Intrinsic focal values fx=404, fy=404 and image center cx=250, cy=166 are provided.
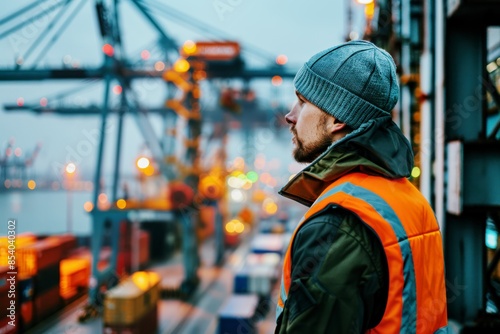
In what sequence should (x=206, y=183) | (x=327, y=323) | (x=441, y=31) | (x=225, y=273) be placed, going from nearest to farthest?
(x=327, y=323) → (x=441, y=31) → (x=206, y=183) → (x=225, y=273)

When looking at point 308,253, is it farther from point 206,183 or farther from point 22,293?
point 206,183

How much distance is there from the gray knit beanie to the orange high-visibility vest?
28 cm

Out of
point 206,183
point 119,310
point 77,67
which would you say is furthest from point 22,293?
point 77,67

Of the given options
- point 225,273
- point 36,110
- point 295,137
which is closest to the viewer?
point 295,137

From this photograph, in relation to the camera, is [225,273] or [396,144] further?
[225,273]

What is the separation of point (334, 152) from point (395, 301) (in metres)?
0.57

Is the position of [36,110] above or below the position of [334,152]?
above

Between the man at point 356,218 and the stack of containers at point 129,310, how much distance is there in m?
15.5

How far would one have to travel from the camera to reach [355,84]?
1.61 m

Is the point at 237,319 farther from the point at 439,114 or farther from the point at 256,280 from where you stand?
the point at 439,114

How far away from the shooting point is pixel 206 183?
2658cm

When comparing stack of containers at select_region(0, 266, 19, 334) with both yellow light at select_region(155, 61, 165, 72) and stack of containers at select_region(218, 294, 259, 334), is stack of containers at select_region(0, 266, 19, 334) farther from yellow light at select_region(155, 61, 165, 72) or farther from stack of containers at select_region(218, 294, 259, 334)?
yellow light at select_region(155, 61, 165, 72)

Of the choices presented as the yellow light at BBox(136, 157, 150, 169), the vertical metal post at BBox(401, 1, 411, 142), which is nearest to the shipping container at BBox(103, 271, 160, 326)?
the yellow light at BBox(136, 157, 150, 169)

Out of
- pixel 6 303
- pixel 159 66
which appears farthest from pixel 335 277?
pixel 159 66
